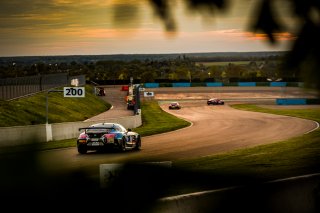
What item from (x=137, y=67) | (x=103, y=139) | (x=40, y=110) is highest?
(x=137, y=67)

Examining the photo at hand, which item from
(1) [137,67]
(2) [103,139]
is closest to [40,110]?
(2) [103,139]

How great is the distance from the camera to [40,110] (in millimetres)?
47938

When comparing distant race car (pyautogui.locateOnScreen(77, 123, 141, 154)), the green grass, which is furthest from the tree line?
the green grass

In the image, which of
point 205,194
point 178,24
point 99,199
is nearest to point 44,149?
point 99,199

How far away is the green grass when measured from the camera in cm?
4225

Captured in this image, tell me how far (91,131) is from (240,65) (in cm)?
2740

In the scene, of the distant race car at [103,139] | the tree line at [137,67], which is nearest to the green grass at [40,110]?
→ the distant race car at [103,139]

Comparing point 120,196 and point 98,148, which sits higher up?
point 120,196

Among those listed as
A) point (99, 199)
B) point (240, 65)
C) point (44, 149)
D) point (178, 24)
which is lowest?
point (99, 199)

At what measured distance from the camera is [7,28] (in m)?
1.84

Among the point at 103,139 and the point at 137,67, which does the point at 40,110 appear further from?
the point at 137,67

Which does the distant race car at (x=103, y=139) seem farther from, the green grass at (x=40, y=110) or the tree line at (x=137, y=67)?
the tree line at (x=137, y=67)

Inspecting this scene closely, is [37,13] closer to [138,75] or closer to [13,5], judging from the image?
[13,5]

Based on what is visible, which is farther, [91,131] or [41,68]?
[91,131]
